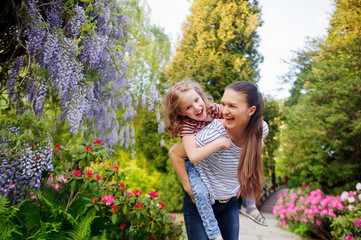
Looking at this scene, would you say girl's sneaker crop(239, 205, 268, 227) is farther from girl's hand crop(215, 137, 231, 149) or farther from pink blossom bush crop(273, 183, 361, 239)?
pink blossom bush crop(273, 183, 361, 239)

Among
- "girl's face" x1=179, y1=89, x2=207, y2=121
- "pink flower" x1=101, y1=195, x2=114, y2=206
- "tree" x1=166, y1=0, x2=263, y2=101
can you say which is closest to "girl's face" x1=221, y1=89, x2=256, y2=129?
"girl's face" x1=179, y1=89, x2=207, y2=121

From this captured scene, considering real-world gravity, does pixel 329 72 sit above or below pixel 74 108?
above

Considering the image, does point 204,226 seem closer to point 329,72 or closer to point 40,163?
point 40,163

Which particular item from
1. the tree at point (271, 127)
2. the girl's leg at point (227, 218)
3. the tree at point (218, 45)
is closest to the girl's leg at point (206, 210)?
the girl's leg at point (227, 218)

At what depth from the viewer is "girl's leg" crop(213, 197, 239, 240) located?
1577 millimetres

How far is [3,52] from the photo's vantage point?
2646mm

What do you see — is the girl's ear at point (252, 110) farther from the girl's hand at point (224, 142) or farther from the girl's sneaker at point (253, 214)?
the girl's sneaker at point (253, 214)

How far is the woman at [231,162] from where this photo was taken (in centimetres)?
153

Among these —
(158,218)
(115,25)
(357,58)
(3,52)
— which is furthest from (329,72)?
(3,52)

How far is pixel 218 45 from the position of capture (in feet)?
25.0

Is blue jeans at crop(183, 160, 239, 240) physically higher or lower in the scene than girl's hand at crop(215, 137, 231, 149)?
lower

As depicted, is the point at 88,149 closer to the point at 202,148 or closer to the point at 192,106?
the point at 192,106

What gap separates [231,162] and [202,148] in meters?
0.26

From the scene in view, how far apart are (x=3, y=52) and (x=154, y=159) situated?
659 centimetres
